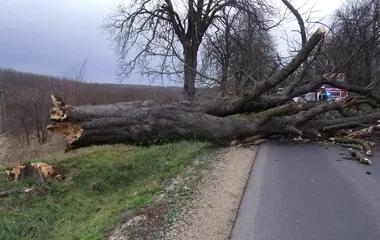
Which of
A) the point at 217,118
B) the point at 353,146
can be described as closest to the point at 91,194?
the point at 217,118

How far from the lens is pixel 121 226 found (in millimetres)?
4129

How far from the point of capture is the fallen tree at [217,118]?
6730mm

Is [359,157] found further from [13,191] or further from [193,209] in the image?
[13,191]

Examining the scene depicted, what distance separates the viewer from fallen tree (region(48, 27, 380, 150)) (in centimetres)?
673

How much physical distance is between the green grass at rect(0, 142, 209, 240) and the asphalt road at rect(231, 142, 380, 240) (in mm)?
1379

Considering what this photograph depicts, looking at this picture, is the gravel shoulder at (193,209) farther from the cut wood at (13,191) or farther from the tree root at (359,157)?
the cut wood at (13,191)

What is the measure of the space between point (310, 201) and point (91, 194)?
386 centimetres

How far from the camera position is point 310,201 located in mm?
4633

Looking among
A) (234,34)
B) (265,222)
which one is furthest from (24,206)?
(234,34)

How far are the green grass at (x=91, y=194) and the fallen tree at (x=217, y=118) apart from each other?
0.65 meters

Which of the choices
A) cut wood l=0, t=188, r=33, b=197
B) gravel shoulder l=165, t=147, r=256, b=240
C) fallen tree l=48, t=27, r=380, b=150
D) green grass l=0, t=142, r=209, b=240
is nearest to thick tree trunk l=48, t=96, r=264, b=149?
fallen tree l=48, t=27, r=380, b=150

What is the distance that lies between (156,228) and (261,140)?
5418 mm

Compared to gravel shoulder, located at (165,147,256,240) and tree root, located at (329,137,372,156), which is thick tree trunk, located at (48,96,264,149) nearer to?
gravel shoulder, located at (165,147,256,240)

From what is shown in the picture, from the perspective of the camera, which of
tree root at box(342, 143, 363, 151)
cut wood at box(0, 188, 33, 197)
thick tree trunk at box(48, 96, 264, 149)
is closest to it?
cut wood at box(0, 188, 33, 197)
